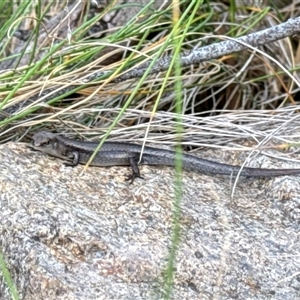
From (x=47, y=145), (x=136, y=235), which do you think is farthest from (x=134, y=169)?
(x=136, y=235)

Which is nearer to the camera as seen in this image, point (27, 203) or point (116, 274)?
point (116, 274)

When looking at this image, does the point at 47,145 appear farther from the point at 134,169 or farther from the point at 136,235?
the point at 136,235

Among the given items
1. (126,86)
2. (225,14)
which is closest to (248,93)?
(225,14)

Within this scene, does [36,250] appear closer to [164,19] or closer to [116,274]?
[116,274]

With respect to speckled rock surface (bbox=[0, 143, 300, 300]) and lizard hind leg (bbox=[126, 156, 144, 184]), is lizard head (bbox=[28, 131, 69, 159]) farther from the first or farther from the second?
lizard hind leg (bbox=[126, 156, 144, 184])

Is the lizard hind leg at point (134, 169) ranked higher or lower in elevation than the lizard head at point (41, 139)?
lower

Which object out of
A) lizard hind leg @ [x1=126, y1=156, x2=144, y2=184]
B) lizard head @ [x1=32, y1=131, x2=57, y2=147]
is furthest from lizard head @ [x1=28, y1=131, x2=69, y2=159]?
lizard hind leg @ [x1=126, y1=156, x2=144, y2=184]

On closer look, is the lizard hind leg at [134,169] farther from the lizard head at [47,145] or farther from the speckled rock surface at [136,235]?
the lizard head at [47,145]

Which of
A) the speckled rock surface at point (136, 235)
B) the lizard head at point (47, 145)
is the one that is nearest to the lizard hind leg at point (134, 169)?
the speckled rock surface at point (136, 235)
